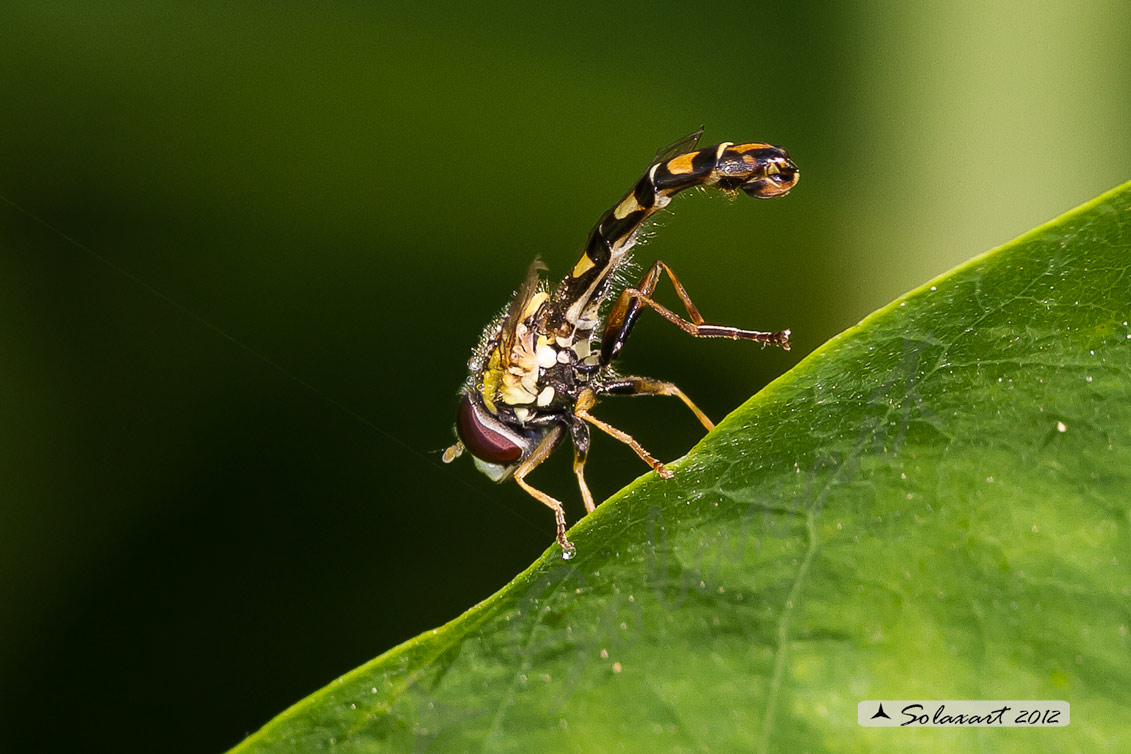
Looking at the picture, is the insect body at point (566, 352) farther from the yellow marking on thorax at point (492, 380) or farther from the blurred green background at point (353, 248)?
the blurred green background at point (353, 248)

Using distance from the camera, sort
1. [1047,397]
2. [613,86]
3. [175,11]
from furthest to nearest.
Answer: [613,86]
[175,11]
[1047,397]

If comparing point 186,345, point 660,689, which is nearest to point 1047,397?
point 660,689

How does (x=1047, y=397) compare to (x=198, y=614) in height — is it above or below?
above

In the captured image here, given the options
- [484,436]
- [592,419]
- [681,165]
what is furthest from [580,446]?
[681,165]

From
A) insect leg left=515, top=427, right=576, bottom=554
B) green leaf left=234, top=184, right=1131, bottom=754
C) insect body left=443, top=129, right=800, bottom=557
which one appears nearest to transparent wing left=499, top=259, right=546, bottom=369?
insect body left=443, top=129, right=800, bottom=557

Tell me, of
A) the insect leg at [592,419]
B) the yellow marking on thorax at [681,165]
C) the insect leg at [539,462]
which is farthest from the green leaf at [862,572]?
the yellow marking on thorax at [681,165]

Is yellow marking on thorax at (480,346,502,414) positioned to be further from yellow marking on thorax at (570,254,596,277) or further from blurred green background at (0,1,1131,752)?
yellow marking on thorax at (570,254,596,277)

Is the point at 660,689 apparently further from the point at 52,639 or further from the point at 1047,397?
the point at 52,639
